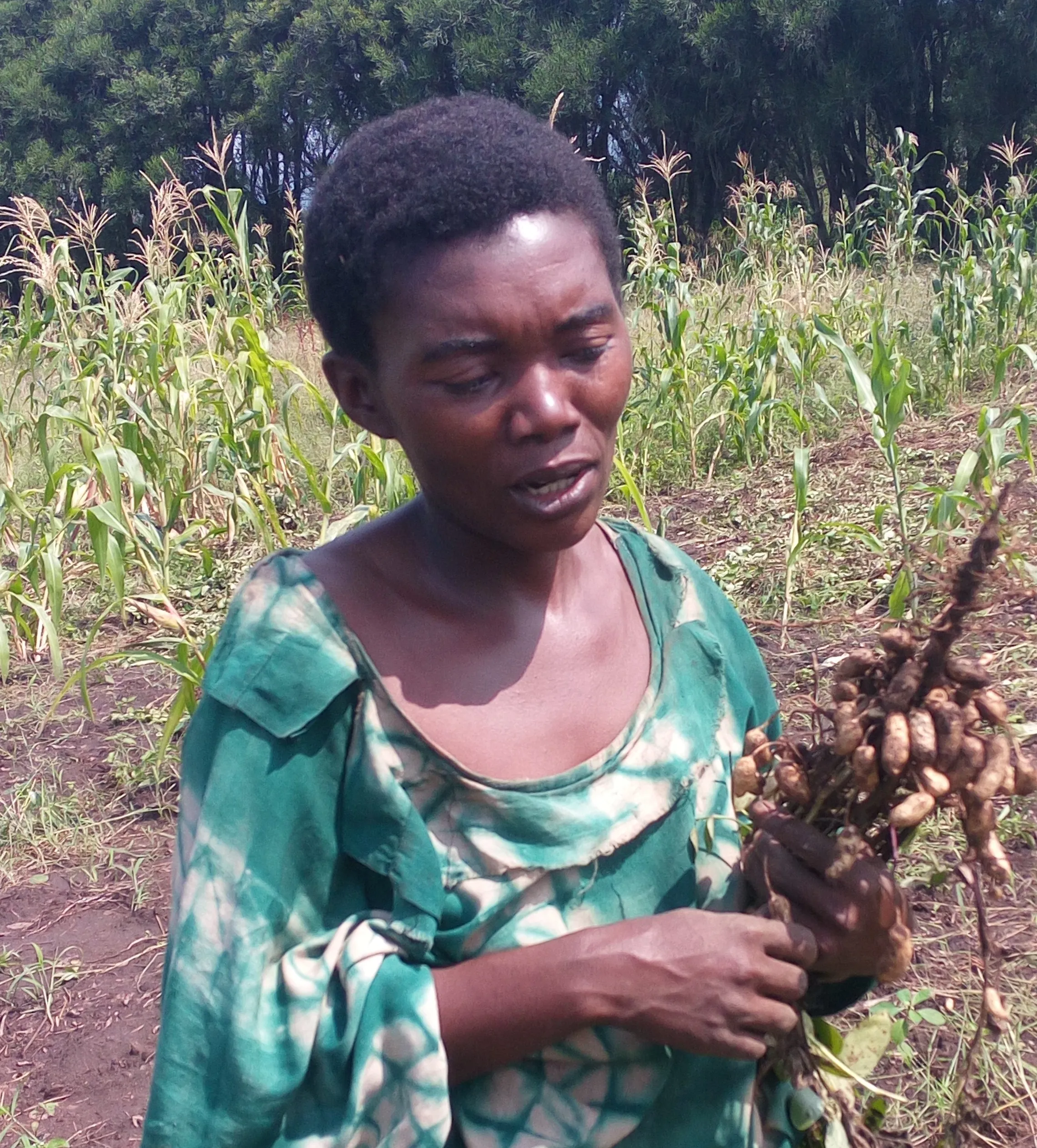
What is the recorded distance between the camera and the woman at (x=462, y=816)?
1.01m

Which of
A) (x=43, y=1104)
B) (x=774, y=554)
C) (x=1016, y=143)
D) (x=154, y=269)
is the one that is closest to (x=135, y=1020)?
(x=43, y=1104)

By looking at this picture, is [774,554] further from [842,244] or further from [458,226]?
[842,244]

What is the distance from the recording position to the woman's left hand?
1.04 metres

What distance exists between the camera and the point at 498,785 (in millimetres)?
1062

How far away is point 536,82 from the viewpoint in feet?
40.3

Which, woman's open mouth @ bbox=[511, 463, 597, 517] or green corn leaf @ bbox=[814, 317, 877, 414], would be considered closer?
woman's open mouth @ bbox=[511, 463, 597, 517]

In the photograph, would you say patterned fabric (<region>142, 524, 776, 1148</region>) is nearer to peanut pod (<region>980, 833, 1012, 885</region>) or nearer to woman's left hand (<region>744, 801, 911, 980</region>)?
woman's left hand (<region>744, 801, 911, 980</region>)

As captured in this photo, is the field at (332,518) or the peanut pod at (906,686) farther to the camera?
the field at (332,518)

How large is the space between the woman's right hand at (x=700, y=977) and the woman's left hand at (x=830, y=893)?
3cm

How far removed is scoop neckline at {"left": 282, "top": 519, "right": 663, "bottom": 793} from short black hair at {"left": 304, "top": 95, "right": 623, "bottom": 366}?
0.77 ft

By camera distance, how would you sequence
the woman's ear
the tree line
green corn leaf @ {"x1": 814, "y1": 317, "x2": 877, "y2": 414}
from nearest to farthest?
the woman's ear, green corn leaf @ {"x1": 814, "y1": 317, "x2": 877, "y2": 414}, the tree line

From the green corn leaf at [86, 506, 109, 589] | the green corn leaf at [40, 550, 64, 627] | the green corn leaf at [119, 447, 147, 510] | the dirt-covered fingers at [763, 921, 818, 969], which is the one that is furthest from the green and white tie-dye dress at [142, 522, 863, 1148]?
the green corn leaf at [119, 447, 147, 510]

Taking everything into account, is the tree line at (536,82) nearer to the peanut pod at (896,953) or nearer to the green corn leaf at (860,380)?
the green corn leaf at (860,380)

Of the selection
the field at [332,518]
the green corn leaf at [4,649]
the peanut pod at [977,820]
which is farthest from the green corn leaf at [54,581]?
the peanut pod at [977,820]
